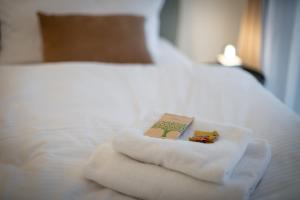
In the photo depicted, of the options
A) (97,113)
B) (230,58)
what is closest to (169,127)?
(97,113)

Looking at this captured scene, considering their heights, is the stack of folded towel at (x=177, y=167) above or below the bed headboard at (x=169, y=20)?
below

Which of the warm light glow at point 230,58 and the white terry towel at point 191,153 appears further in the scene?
the warm light glow at point 230,58

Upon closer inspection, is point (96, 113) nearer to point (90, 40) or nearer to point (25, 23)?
point (90, 40)

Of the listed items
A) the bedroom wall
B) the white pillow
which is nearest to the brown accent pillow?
the white pillow

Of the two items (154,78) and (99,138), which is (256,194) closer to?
(99,138)

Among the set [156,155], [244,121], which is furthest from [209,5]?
[156,155]

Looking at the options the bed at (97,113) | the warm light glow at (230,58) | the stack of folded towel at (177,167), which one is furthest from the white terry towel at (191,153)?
the warm light glow at (230,58)

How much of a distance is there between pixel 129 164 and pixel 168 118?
0.26m

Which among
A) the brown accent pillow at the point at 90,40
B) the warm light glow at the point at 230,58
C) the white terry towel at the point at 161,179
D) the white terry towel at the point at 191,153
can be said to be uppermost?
the brown accent pillow at the point at 90,40

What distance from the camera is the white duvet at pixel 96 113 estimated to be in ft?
2.57

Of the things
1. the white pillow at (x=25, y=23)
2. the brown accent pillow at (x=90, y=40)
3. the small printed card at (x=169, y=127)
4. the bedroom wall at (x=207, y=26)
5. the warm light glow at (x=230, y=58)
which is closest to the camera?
the small printed card at (x=169, y=127)

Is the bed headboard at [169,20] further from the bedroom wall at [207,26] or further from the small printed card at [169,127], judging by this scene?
the small printed card at [169,127]

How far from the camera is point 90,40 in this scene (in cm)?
175

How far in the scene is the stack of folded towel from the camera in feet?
2.34
